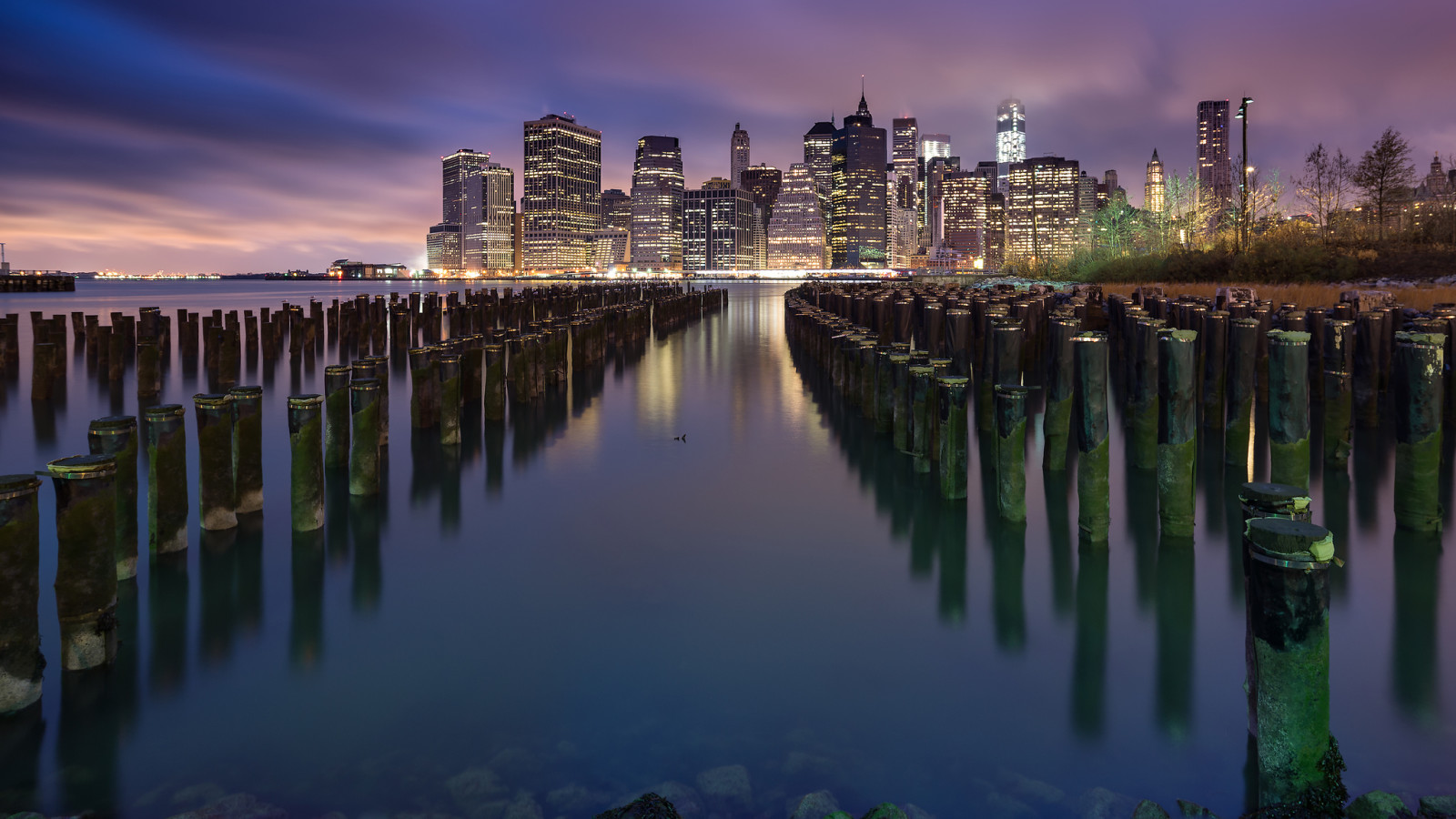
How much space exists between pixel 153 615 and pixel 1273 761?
21.6 feet

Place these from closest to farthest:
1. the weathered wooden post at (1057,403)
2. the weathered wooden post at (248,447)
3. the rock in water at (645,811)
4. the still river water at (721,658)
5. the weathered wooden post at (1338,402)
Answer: the rock in water at (645,811) < the still river water at (721,658) < the weathered wooden post at (248,447) < the weathered wooden post at (1338,402) < the weathered wooden post at (1057,403)

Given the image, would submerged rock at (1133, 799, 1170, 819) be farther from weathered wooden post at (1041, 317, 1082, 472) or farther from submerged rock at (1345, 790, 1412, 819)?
weathered wooden post at (1041, 317, 1082, 472)

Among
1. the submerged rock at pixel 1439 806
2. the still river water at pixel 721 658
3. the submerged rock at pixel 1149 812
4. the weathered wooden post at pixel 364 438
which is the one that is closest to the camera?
the submerged rock at pixel 1439 806

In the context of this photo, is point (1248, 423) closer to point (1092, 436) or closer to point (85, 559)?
point (1092, 436)

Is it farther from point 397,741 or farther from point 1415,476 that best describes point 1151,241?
point 397,741

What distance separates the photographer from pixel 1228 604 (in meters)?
5.90

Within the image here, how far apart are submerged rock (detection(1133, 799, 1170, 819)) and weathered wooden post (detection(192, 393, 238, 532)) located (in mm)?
6765

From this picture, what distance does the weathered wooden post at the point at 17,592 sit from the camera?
420cm

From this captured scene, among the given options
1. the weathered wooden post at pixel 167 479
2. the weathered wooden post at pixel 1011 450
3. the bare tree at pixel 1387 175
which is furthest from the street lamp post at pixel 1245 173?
the weathered wooden post at pixel 167 479

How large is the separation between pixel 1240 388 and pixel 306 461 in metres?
9.30

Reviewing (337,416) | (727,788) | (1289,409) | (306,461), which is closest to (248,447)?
(306,461)

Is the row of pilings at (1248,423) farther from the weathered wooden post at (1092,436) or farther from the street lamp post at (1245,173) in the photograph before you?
the street lamp post at (1245,173)

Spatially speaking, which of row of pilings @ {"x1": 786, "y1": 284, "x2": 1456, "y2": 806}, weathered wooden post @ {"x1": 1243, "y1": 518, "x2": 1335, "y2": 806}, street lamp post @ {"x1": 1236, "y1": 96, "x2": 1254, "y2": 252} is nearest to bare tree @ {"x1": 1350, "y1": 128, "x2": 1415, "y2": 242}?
street lamp post @ {"x1": 1236, "y1": 96, "x2": 1254, "y2": 252}

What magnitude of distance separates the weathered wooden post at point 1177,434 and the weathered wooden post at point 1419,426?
1.57 m
